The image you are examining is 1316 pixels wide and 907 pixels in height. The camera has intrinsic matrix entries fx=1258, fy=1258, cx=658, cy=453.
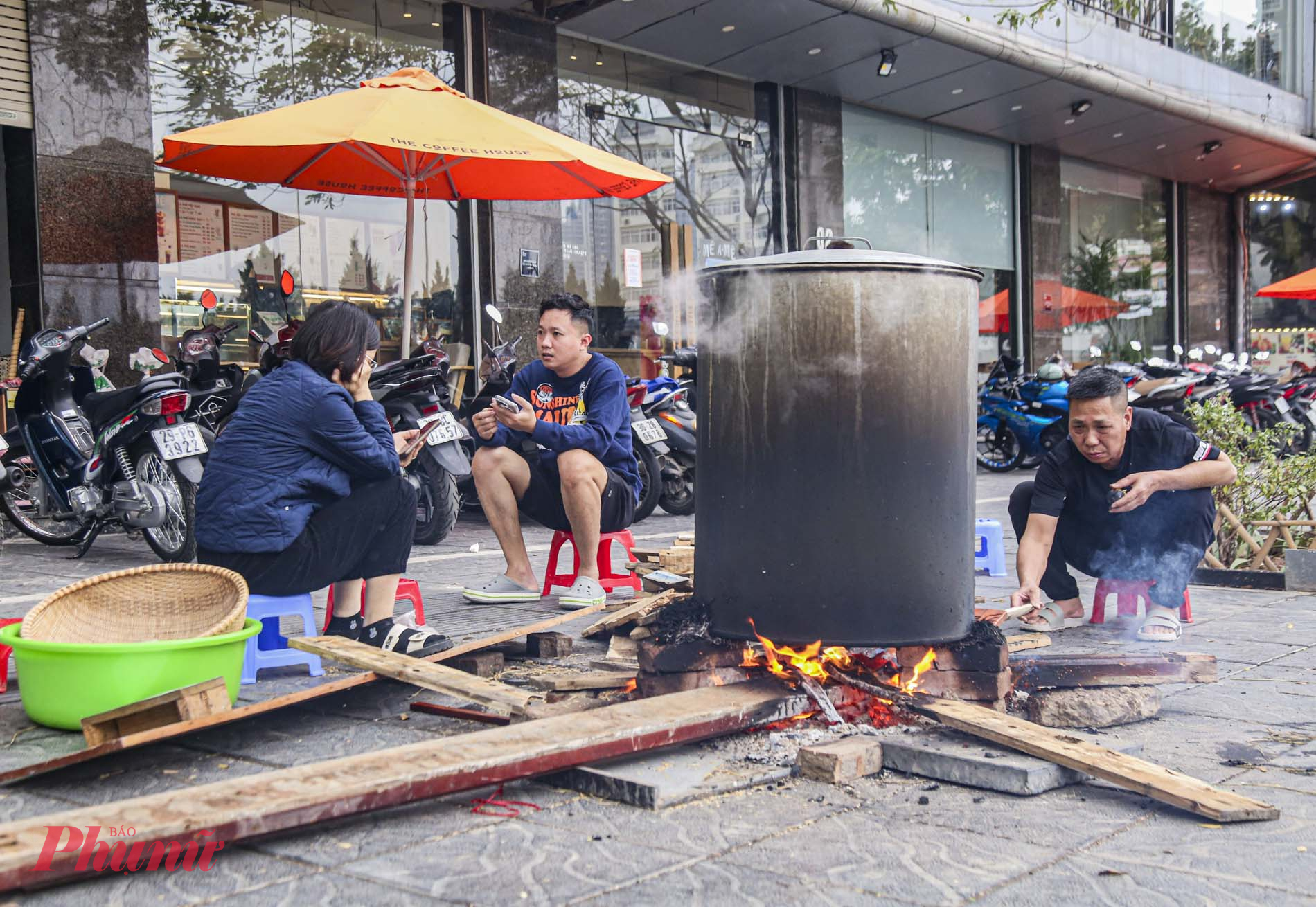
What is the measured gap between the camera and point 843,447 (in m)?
3.55

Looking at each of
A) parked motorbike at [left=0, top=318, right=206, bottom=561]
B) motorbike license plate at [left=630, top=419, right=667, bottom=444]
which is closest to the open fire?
parked motorbike at [left=0, top=318, right=206, bottom=561]

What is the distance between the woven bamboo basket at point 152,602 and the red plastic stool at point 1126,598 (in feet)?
A: 11.3

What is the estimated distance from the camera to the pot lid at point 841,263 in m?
3.54

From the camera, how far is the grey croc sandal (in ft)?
18.7

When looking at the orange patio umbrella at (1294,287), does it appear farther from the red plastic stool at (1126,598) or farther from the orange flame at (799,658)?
the orange flame at (799,658)

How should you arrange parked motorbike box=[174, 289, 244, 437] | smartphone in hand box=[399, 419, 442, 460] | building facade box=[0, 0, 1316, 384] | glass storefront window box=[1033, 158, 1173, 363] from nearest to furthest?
1. smartphone in hand box=[399, 419, 442, 460]
2. parked motorbike box=[174, 289, 244, 437]
3. building facade box=[0, 0, 1316, 384]
4. glass storefront window box=[1033, 158, 1173, 363]

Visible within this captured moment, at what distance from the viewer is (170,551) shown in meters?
6.94

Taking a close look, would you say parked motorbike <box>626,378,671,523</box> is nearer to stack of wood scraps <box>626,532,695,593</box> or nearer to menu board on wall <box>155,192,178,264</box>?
stack of wood scraps <box>626,532,695,593</box>

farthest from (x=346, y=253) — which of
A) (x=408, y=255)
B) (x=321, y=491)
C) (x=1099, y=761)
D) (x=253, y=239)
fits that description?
(x=1099, y=761)

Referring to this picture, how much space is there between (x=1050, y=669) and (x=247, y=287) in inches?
331

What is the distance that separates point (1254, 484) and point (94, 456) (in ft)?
20.7

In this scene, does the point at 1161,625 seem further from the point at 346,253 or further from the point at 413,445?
the point at 346,253

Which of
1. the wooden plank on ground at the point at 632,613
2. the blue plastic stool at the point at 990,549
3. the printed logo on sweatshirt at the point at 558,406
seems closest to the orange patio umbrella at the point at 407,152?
the printed logo on sweatshirt at the point at 558,406

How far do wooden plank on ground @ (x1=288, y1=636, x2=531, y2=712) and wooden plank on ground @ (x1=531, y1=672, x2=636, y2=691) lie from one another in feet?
0.36
